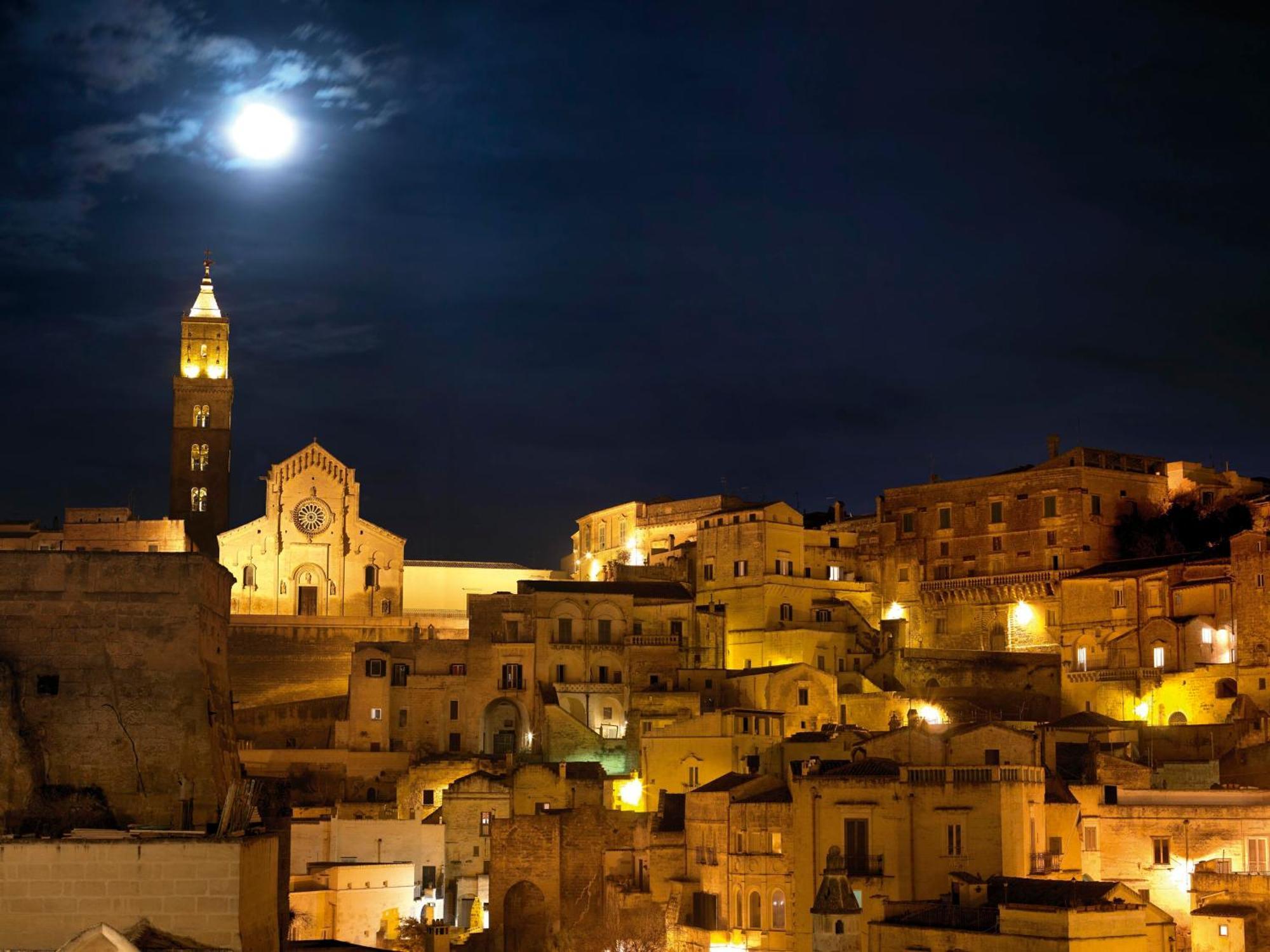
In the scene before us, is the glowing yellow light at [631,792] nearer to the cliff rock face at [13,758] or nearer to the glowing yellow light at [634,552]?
the glowing yellow light at [634,552]

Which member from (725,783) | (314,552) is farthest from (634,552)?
(725,783)

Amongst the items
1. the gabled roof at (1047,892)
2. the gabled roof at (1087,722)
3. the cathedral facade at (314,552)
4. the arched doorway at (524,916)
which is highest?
the cathedral facade at (314,552)

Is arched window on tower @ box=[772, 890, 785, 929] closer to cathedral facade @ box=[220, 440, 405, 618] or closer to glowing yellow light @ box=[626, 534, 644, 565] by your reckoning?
cathedral facade @ box=[220, 440, 405, 618]

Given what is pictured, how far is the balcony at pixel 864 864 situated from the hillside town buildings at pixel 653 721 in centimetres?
14

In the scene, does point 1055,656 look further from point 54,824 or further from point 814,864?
point 54,824

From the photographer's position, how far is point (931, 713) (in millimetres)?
56594

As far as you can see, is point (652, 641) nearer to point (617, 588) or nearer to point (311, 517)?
point (617, 588)

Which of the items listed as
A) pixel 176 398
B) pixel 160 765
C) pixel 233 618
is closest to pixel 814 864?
pixel 160 765

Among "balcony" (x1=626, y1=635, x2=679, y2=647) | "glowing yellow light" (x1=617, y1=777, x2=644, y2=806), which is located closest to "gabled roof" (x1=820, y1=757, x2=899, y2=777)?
"glowing yellow light" (x1=617, y1=777, x2=644, y2=806)

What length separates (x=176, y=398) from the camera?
74.8m

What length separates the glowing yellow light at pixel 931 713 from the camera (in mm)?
56125

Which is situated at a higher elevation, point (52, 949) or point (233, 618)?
point (233, 618)

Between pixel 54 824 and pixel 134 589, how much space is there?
12.5ft

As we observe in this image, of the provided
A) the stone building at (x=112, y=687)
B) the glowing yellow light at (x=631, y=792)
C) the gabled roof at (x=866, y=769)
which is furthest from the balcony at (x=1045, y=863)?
the stone building at (x=112, y=687)
